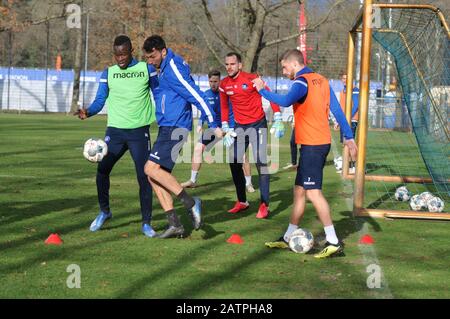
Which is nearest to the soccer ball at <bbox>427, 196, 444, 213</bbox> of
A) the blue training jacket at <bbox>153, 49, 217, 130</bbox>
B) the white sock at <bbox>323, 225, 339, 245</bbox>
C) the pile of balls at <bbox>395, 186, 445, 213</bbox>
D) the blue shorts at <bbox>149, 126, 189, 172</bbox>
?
the pile of balls at <bbox>395, 186, 445, 213</bbox>

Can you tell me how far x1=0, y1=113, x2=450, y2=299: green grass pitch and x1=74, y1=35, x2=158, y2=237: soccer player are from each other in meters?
0.71

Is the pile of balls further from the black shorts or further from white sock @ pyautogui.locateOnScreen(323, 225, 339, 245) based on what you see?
white sock @ pyautogui.locateOnScreen(323, 225, 339, 245)

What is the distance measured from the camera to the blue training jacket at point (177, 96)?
8.36m

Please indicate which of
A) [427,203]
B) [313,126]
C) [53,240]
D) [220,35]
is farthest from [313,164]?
[220,35]

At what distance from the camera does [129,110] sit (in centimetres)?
866

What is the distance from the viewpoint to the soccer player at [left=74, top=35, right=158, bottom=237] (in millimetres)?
8625

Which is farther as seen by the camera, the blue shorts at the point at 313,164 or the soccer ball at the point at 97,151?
the soccer ball at the point at 97,151

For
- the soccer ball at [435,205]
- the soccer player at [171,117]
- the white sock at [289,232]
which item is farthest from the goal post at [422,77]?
the soccer player at [171,117]

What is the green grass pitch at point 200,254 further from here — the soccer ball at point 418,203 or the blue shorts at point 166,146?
the blue shorts at point 166,146

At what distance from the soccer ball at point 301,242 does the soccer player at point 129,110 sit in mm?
Result: 1621

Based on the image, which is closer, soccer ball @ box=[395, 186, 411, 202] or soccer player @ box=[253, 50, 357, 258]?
soccer player @ box=[253, 50, 357, 258]

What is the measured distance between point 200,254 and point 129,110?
192cm

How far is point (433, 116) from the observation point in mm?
13758

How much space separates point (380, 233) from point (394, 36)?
5.64m
